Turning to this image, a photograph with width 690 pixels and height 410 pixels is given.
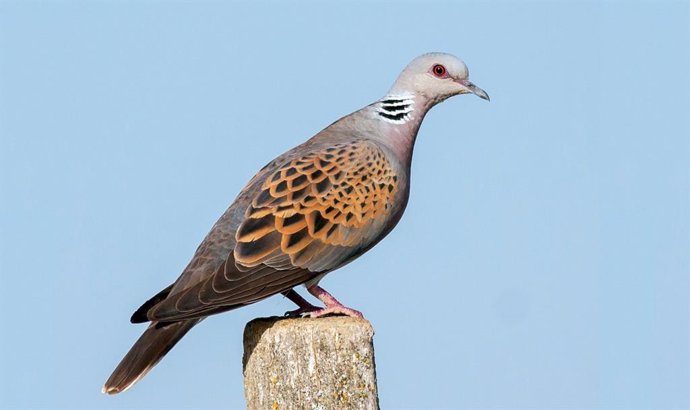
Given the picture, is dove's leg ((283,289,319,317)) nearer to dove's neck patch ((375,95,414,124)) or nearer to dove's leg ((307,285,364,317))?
dove's leg ((307,285,364,317))

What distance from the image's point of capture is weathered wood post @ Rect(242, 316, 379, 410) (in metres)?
5.54

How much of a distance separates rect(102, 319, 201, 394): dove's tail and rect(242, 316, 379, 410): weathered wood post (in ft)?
3.27

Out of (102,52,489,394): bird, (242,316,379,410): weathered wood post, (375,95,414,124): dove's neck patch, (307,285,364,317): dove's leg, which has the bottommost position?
(242,316,379,410): weathered wood post

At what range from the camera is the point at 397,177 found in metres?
7.86

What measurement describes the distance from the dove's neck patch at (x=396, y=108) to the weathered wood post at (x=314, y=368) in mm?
2811

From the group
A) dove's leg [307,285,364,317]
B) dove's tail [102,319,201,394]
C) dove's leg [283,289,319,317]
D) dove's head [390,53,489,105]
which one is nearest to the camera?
dove's tail [102,319,201,394]

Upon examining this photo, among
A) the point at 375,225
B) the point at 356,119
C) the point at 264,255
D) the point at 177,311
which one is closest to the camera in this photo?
the point at 177,311

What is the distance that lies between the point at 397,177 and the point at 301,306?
1097 millimetres

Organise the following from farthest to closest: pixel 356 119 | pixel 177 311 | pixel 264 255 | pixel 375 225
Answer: pixel 356 119 < pixel 375 225 < pixel 264 255 < pixel 177 311

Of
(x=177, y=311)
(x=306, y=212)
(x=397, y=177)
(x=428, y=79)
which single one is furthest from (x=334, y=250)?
(x=428, y=79)

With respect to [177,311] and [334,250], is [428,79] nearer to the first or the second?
[334,250]

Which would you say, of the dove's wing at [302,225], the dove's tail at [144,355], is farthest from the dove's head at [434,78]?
the dove's tail at [144,355]

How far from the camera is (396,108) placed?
846 centimetres

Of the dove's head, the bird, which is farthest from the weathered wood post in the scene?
the dove's head
